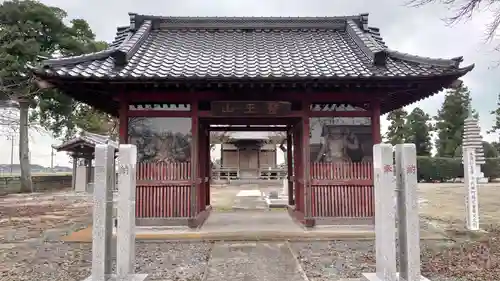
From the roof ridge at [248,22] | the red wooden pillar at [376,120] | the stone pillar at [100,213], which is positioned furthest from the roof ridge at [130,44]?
the red wooden pillar at [376,120]

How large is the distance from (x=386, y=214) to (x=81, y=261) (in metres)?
4.91

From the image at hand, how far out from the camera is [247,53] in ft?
30.6

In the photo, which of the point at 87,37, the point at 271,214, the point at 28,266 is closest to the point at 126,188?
the point at 28,266

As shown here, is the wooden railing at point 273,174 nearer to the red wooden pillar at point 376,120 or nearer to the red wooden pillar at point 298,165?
the red wooden pillar at point 298,165

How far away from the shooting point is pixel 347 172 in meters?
8.39

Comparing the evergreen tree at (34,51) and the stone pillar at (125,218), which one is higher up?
the evergreen tree at (34,51)

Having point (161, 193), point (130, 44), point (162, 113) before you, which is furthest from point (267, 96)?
point (130, 44)

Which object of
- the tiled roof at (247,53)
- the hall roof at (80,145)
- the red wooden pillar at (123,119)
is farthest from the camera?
Answer: the hall roof at (80,145)

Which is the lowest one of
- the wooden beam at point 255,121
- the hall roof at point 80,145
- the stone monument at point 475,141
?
the stone monument at point 475,141

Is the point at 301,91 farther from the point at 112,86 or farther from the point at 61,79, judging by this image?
the point at 61,79

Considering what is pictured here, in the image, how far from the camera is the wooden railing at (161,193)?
8195 millimetres

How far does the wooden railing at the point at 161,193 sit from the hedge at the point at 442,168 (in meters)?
29.6

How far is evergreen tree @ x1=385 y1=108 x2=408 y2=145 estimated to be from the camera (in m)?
39.9

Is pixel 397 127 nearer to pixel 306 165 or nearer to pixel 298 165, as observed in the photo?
pixel 298 165
